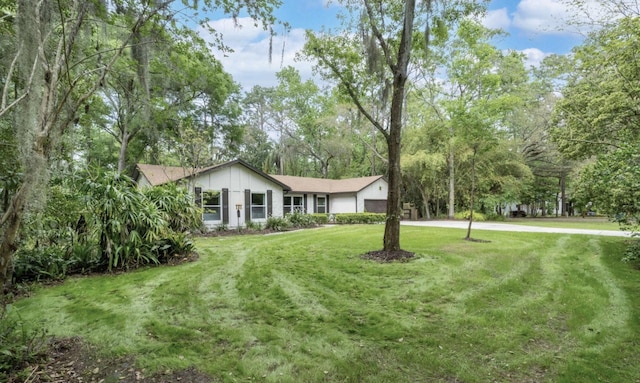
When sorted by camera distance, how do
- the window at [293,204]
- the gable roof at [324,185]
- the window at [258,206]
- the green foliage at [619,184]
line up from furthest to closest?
the gable roof at [324,185] < the window at [293,204] < the window at [258,206] < the green foliage at [619,184]

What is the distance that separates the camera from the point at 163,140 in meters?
16.0

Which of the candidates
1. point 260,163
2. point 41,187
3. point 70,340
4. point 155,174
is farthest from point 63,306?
point 260,163

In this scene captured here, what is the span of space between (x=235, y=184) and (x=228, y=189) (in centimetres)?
46

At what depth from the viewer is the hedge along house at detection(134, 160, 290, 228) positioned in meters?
14.1

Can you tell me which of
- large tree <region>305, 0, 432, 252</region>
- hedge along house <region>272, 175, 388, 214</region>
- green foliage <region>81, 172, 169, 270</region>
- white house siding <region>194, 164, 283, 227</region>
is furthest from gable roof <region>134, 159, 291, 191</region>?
large tree <region>305, 0, 432, 252</region>

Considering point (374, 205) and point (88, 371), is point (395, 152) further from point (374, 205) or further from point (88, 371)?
point (374, 205)

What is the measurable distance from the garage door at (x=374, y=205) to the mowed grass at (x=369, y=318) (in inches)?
577

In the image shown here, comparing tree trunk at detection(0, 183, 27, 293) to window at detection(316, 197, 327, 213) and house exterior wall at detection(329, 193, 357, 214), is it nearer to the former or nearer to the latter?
window at detection(316, 197, 327, 213)

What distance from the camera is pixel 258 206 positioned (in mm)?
16328

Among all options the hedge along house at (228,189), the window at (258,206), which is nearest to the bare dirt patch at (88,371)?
the hedge along house at (228,189)

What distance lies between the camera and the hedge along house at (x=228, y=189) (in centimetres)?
1414

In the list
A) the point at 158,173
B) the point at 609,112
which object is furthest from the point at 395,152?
the point at 158,173

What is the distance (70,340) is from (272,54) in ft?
17.0

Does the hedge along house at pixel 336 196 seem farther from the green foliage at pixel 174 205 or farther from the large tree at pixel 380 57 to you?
the large tree at pixel 380 57
